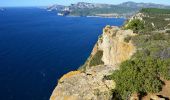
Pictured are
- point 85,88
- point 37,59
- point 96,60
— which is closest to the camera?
point 85,88

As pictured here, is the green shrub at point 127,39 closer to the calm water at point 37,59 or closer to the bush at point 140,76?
the bush at point 140,76

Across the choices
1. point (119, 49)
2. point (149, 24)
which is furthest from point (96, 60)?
point (149, 24)

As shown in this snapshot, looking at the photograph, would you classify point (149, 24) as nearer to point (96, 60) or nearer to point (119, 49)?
point (96, 60)

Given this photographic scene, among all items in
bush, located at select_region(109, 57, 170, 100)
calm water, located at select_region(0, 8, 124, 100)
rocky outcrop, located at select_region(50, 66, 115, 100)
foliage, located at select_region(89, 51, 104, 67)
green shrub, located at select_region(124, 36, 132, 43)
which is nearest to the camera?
rocky outcrop, located at select_region(50, 66, 115, 100)

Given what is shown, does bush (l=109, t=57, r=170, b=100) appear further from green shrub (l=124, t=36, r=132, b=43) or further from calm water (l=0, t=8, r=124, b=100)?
calm water (l=0, t=8, r=124, b=100)

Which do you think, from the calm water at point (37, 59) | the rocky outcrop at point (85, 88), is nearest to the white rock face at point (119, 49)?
the rocky outcrop at point (85, 88)

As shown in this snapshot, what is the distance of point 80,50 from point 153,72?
118752 mm

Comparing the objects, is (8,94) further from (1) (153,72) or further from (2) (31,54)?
(1) (153,72)

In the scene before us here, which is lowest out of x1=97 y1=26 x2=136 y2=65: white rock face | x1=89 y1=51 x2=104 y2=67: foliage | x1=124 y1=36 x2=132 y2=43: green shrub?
x1=89 y1=51 x2=104 y2=67: foliage

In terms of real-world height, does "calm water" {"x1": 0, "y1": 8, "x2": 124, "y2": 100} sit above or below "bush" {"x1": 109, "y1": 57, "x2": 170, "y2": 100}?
below

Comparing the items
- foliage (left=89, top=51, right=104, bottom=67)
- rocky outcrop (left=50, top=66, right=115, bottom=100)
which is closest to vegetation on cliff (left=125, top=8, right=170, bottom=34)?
foliage (left=89, top=51, right=104, bottom=67)

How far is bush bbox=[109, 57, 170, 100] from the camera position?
14.3 meters

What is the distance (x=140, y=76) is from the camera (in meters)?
14.9

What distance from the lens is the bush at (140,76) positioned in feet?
46.9
